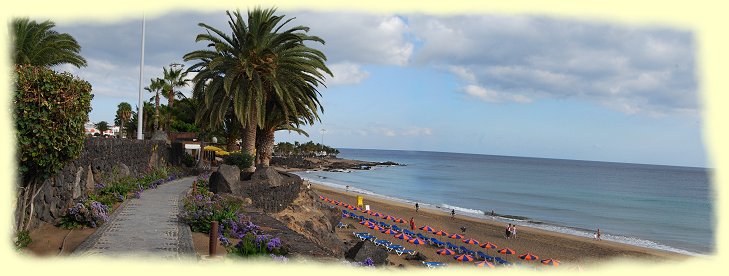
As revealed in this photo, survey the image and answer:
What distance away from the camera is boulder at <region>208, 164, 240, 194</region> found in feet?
61.9

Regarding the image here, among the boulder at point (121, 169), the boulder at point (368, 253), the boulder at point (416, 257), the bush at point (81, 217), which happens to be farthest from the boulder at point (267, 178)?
the bush at point (81, 217)

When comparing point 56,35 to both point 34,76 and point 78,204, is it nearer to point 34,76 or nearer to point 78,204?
point 78,204

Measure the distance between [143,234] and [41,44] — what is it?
58.9 ft

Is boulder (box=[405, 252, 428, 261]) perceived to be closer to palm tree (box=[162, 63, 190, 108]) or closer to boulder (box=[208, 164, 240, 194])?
boulder (box=[208, 164, 240, 194])

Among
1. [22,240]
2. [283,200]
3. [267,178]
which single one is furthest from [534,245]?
[22,240]

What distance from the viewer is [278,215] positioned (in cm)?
2003

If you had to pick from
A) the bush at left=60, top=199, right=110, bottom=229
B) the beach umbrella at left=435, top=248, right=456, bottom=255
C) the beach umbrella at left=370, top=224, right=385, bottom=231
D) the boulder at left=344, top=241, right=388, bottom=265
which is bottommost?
the beach umbrella at left=435, top=248, right=456, bottom=255

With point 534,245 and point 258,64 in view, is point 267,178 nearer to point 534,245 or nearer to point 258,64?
point 258,64

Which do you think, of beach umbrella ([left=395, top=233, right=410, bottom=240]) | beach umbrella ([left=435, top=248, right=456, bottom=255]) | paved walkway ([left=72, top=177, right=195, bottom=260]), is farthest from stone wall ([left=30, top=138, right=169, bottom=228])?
beach umbrella ([left=435, top=248, right=456, bottom=255])

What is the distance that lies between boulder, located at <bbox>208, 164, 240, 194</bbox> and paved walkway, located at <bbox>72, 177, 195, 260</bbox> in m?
2.28

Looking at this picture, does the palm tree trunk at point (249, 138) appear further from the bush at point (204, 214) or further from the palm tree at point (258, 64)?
the bush at point (204, 214)

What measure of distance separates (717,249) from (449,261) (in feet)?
58.7

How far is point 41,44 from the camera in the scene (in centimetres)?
2439

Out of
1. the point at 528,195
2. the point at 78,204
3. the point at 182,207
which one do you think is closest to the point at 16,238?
the point at 78,204
